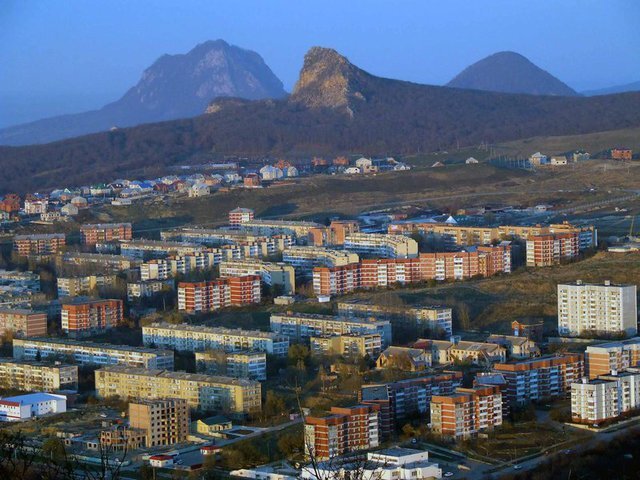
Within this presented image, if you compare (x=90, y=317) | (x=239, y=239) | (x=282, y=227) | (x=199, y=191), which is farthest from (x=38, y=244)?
(x=90, y=317)

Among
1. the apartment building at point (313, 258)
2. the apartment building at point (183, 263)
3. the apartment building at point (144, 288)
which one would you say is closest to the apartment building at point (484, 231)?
the apartment building at point (313, 258)

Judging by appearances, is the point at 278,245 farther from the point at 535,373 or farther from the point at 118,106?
the point at 118,106

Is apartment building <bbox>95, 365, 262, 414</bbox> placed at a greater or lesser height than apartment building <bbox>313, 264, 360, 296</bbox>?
lesser

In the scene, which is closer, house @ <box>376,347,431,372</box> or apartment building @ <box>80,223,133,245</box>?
house @ <box>376,347,431,372</box>

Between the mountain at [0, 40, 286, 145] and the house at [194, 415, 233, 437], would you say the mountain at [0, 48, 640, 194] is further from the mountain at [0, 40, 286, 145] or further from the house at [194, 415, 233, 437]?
the house at [194, 415, 233, 437]

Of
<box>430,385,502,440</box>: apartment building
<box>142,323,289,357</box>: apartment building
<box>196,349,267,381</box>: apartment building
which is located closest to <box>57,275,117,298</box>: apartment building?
<box>142,323,289,357</box>: apartment building

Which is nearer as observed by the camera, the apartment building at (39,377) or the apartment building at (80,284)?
the apartment building at (39,377)

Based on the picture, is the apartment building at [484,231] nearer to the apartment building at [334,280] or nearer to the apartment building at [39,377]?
the apartment building at [334,280]
